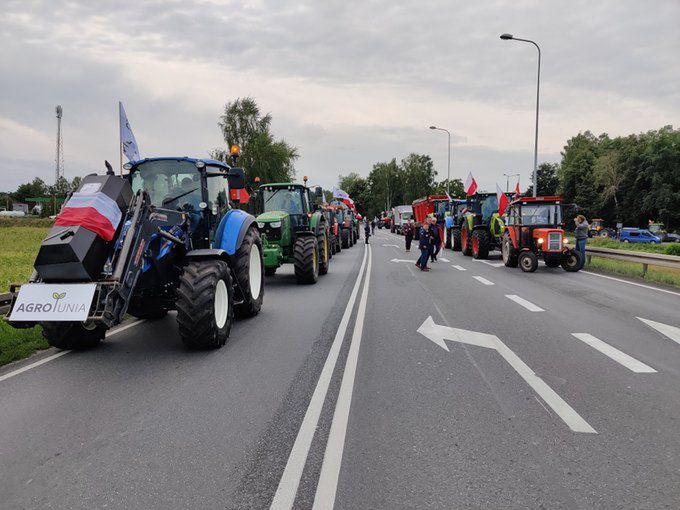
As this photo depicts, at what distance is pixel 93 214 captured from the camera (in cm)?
573

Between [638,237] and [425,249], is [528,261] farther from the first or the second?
[638,237]

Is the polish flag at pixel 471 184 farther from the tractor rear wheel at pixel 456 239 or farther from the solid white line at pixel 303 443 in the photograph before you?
the solid white line at pixel 303 443

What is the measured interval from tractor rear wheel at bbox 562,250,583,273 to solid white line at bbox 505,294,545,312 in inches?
254

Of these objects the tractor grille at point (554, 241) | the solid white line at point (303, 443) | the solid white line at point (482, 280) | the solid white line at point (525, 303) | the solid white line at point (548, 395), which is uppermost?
the tractor grille at point (554, 241)

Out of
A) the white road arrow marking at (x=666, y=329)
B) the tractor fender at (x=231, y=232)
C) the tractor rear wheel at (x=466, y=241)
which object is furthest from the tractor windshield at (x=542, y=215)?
the tractor fender at (x=231, y=232)

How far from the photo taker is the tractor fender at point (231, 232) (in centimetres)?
791

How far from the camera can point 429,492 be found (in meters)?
3.16

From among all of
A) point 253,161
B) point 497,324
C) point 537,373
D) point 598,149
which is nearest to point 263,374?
point 537,373

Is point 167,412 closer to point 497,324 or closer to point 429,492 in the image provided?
point 429,492

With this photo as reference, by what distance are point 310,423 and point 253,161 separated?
200ft

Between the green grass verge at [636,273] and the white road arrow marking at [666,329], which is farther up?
the green grass verge at [636,273]

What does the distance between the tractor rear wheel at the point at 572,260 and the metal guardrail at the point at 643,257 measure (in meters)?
1.26

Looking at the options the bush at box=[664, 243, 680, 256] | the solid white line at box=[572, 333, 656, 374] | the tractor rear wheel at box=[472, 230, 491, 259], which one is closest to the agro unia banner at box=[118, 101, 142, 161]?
the solid white line at box=[572, 333, 656, 374]

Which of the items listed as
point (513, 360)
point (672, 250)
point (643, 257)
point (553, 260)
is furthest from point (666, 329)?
point (672, 250)
